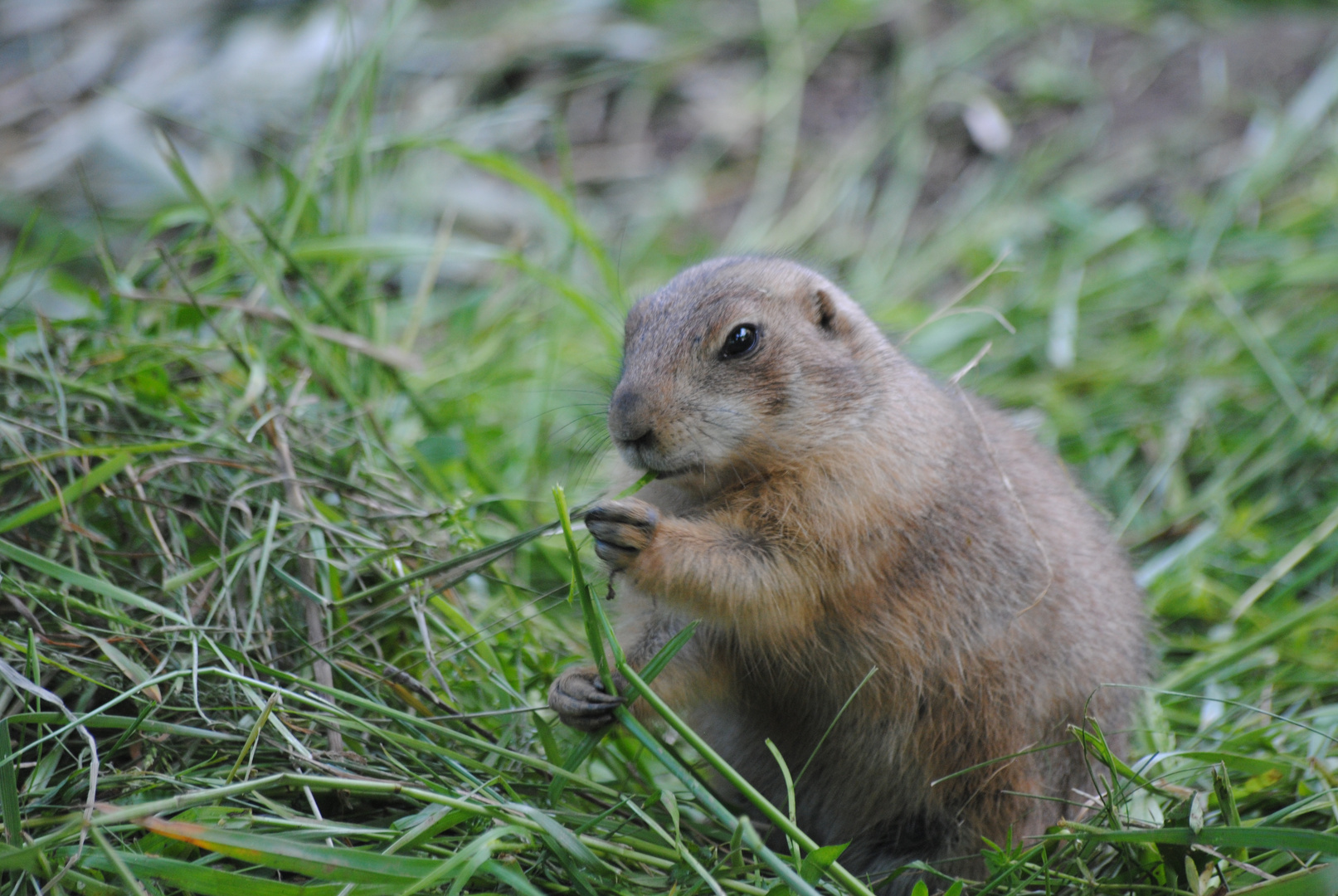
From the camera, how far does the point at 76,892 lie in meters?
2.40

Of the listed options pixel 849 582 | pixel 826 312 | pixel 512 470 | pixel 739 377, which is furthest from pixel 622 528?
pixel 512 470

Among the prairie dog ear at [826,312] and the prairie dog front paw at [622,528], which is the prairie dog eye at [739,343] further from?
the prairie dog front paw at [622,528]

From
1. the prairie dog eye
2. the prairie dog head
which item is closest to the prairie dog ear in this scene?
the prairie dog head

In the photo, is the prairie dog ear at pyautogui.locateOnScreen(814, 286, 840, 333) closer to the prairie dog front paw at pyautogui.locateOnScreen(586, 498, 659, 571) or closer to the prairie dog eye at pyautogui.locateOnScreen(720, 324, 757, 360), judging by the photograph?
the prairie dog eye at pyautogui.locateOnScreen(720, 324, 757, 360)

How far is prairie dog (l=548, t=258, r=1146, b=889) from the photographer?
3.06m

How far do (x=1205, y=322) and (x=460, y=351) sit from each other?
4.27 metres

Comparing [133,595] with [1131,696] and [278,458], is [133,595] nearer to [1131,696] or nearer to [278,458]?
[278,458]

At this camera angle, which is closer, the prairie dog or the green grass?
the green grass

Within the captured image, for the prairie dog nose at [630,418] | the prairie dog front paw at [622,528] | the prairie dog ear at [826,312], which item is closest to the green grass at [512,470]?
the prairie dog front paw at [622,528]

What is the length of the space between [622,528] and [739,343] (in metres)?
0.75

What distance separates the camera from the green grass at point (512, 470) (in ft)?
9.07

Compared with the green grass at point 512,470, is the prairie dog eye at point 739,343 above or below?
above

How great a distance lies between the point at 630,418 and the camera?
10.0ft

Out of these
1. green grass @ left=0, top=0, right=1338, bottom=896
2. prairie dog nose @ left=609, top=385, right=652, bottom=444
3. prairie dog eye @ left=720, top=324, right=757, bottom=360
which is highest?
prairie dog eye @ left=720, top=324, right=757, bottom=360
